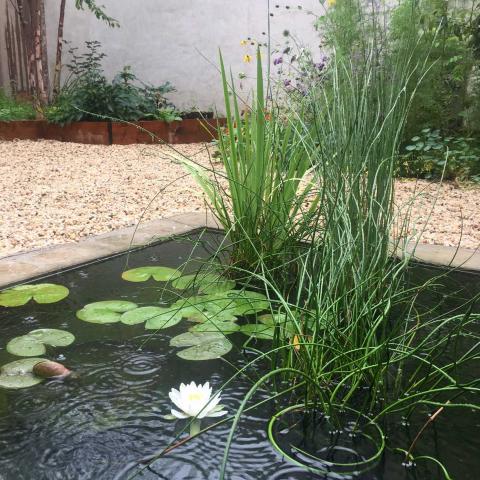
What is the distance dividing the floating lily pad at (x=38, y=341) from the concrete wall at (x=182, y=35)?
4.58m

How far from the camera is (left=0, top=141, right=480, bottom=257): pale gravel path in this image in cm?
230

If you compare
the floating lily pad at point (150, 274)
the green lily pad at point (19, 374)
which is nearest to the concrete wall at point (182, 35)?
the floating lily pad at point (150, 274)

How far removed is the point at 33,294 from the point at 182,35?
528cm

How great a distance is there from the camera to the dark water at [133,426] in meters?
0.80

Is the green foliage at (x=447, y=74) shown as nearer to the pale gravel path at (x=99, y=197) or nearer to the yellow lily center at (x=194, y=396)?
the pale gravel path at (x=99, y=197)

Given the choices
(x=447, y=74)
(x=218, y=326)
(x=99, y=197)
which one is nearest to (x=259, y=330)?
(x=218, y=326)

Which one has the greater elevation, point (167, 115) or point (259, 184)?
point (167, 115)

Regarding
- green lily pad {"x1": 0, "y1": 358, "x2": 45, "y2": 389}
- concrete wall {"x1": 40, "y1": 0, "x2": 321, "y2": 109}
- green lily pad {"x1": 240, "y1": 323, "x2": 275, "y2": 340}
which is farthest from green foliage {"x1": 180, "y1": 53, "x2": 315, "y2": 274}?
concrete wall {"x1": 40, "y1": 0, "x2": 321, "y2": 109}

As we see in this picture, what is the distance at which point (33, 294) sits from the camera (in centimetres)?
148

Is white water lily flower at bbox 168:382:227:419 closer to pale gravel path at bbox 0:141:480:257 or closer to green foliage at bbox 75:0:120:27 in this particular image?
pale gravel path at bbox 0:141:480:257

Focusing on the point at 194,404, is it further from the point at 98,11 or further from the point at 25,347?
the point at 98,11

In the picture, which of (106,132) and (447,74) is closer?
(447,74)

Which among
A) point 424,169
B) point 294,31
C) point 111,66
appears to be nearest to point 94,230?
point 424,169

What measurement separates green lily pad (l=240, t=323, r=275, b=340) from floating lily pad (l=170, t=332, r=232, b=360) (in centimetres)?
6
